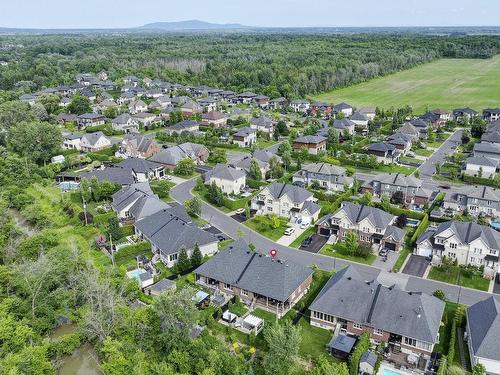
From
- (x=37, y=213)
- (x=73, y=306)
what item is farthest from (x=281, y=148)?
(x=73, y=306)

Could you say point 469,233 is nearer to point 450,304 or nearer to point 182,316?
point 450,304

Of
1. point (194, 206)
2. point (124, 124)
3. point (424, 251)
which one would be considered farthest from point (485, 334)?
point (124, 124)

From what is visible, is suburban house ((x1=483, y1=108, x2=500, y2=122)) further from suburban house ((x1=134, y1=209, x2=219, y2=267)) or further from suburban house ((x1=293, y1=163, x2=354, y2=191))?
suburban house ((x1=134, y1=209, x2=219, y2=267))

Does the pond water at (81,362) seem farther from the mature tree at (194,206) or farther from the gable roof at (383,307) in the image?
the mature tree at (194,206)

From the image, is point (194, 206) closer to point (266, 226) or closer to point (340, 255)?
point (266, 226)

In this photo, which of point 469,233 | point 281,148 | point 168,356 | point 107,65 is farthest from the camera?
point 107,65

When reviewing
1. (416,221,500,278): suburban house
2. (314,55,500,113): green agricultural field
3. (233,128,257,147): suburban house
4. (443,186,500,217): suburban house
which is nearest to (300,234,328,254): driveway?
(416,221,500,278): suburban house
